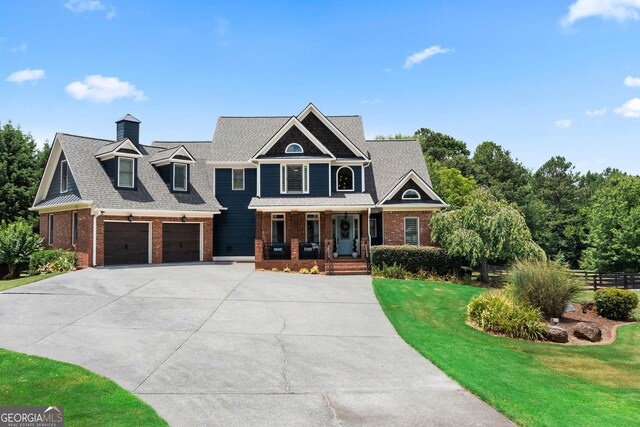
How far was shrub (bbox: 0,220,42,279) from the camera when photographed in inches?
869

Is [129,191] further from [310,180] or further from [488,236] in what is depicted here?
[488,236]

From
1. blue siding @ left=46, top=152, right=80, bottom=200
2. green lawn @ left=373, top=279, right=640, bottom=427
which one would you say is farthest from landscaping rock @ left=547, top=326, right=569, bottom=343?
blue siding @ left=46, top=152, right=80, bottom=200

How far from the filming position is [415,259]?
2284cm

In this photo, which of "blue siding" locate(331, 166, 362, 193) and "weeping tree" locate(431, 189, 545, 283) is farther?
"blue siding" locate(331, 166, 362, 193)

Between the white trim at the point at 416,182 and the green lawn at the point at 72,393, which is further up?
the white trim at the point at 416,182

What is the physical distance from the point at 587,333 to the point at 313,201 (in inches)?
584

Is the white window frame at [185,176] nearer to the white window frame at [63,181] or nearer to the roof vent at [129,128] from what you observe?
the roof vent at [129,128]

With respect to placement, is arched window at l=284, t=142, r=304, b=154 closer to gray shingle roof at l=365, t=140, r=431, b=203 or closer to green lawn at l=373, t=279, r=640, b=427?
gray shingle roof at l=365, t=140, r=431, b=203

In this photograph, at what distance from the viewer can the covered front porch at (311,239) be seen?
23.2 meters

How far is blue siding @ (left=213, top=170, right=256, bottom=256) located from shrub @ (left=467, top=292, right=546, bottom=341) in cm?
1557

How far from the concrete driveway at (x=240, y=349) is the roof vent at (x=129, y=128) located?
1128 centimetres

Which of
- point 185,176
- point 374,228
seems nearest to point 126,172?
point 185,176

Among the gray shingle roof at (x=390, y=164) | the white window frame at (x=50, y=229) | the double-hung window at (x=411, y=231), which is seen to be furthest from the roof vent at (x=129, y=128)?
the double-hung window at (x=411, y=231)

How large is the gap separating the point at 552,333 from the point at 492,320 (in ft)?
5.55
